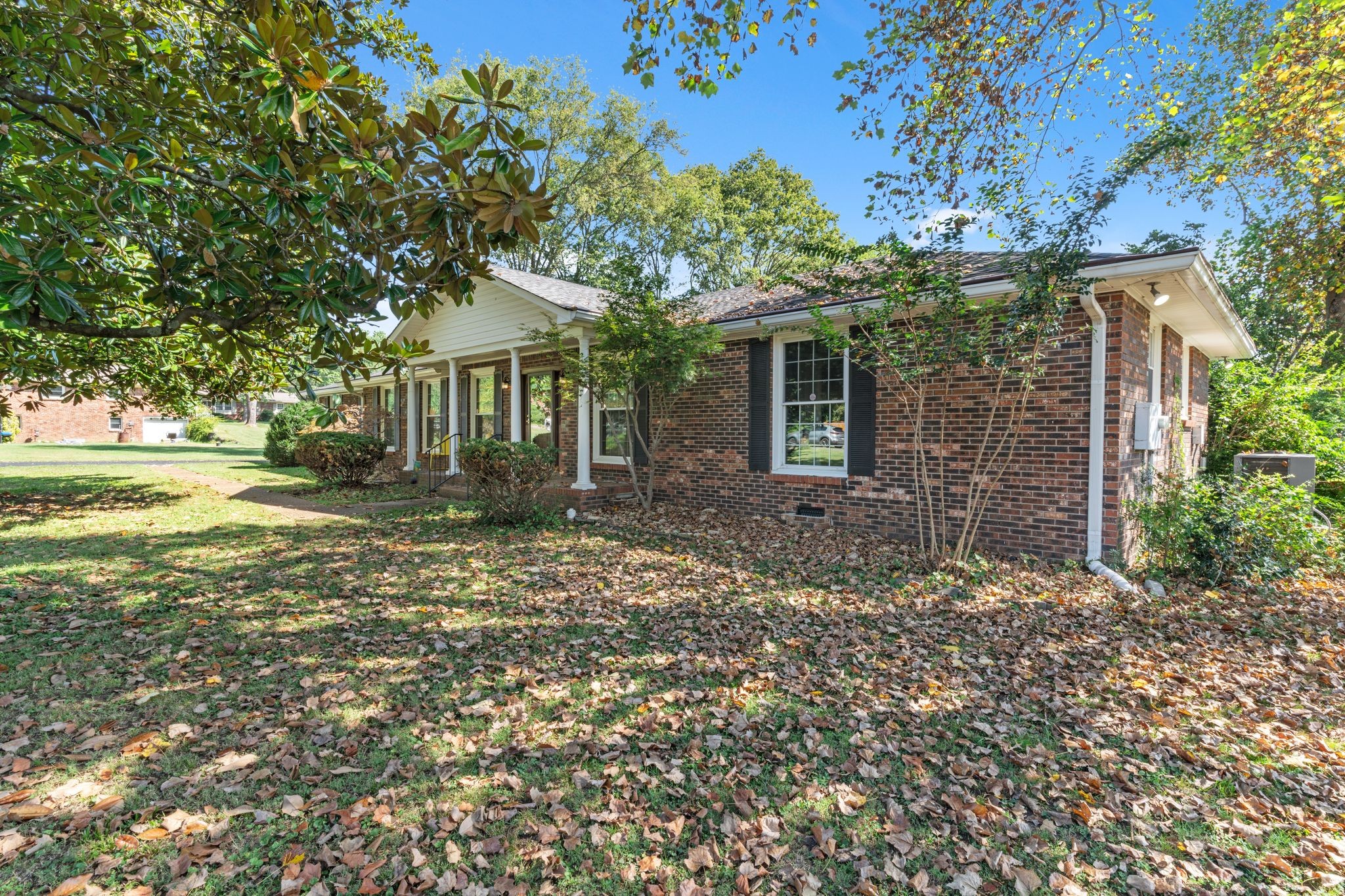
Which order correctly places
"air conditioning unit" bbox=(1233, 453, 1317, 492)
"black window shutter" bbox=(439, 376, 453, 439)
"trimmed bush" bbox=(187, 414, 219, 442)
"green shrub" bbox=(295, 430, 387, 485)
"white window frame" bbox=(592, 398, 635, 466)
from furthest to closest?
"trimmed bush" bbox=(187, 414, 219, 442), "black window shutter" bbox=(439, 376, 453, 439), "green shrub" bbox=(295, 430, 387, 485), "white window frame" bbox=(592, 398, 635, 466), "air conditioning unit" bbox=(1233, 453, 1317, 492)

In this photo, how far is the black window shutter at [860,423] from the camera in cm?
784

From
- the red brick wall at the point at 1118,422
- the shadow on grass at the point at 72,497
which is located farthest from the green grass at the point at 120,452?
the red brick wall at the point at 1118,422

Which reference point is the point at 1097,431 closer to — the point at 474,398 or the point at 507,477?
the point at 507,477

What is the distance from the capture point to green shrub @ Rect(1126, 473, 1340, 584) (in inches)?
236

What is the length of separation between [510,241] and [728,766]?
2.91m

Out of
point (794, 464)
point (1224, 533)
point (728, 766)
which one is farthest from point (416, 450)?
point (1224, 533)

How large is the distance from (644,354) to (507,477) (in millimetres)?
2675

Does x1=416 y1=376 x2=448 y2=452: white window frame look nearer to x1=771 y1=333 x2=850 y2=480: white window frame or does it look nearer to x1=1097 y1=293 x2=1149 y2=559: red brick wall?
x1=771 y1=333 x2=850 y2=480: white window frame

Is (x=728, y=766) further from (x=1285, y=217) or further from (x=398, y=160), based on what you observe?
(x=1285, y=217)

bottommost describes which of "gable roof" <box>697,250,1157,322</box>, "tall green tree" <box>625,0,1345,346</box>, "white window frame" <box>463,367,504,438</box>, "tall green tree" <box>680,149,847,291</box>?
"white window frame" <box>463,367,504,438</box>

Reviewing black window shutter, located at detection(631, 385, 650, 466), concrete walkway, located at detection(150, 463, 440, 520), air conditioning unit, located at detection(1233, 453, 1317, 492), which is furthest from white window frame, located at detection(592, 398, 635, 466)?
air conditioning unit, located at detection(1233, 453, 1317, 492)

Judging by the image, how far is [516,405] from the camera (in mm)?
12633

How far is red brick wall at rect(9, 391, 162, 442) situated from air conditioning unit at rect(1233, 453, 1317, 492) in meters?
40.2

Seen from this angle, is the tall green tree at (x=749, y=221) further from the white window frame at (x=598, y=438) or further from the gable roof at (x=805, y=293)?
the white window frame at (x=598, y=438)
